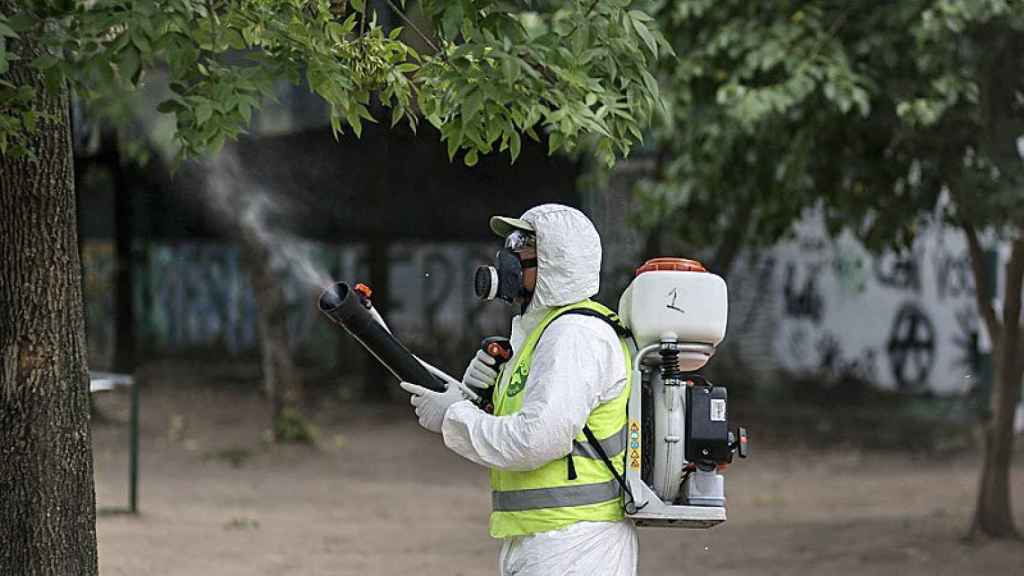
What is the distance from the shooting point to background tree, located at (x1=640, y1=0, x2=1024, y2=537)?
30.9 ft

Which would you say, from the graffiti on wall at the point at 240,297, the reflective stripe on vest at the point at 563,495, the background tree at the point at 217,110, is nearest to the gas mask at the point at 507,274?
the background tree at the point at 217,110

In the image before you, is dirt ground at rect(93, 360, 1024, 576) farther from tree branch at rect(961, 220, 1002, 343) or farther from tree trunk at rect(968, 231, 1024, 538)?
tree branch at rect(961, 220, 1002, 343)

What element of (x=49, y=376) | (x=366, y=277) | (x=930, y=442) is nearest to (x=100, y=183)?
(x=366, y=277)

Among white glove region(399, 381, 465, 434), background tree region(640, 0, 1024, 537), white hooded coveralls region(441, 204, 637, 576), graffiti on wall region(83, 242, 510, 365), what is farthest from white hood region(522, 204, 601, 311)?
graffiti on wall region(83, 242, 510, 365)

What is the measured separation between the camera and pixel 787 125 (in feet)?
33.9

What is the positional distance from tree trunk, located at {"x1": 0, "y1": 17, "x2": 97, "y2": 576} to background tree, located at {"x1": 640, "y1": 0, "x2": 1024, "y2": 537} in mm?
5207

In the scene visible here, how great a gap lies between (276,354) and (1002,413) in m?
7.85

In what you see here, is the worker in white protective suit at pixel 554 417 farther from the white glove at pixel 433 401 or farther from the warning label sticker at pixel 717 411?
the warning label sticker at pixel 717 411

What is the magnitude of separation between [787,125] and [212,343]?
669 inches

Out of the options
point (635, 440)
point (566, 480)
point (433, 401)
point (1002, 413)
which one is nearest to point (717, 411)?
point (635, 440)

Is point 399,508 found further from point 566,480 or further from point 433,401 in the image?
point 566,480

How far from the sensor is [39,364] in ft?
17.3

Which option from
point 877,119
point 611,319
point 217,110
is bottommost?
point 611,319

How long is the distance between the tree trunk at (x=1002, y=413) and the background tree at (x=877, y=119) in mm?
10
